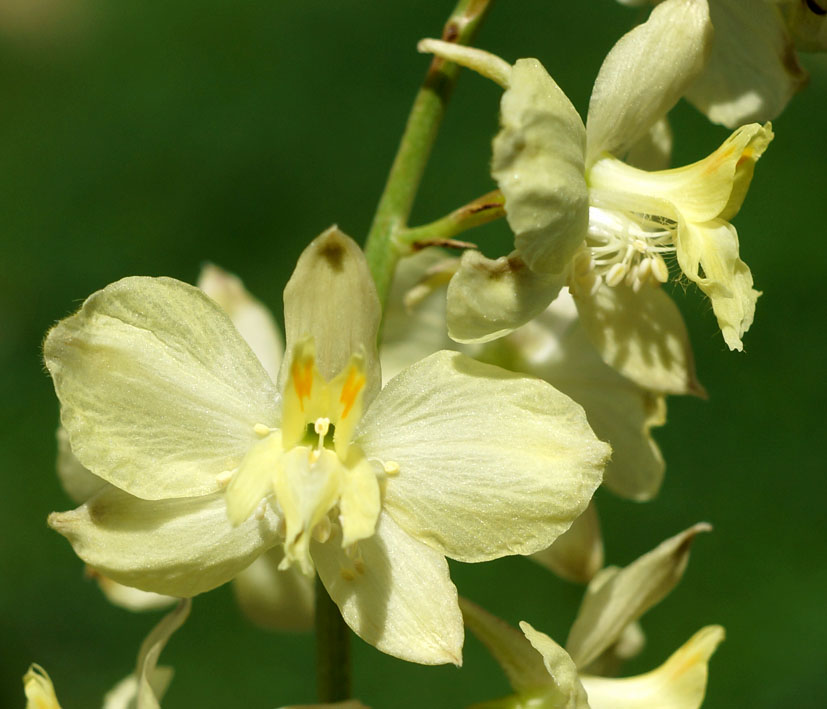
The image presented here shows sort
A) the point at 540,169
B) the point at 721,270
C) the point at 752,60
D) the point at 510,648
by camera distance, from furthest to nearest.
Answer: the point at 752,60, the point at 510,648, the point at 721,270, the point at 540,169

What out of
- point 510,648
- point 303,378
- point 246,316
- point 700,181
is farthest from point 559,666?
point 246,316

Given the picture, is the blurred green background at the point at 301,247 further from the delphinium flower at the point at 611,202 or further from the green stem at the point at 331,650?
the green stem at the point at 331,650

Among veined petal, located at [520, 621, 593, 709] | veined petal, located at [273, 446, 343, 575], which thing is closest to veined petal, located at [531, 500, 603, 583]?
veined petal, located at [520, 621, 593, 709]

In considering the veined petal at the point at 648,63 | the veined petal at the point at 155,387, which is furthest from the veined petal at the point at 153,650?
the veined petal at the point at 648,63

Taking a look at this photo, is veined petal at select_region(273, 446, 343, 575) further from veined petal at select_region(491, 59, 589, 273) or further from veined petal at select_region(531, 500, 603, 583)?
veined petal at select_region(531, 500, 603, 583)

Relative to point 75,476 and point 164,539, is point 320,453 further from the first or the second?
point 75,476

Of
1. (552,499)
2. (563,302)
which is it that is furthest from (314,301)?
(563,302)
